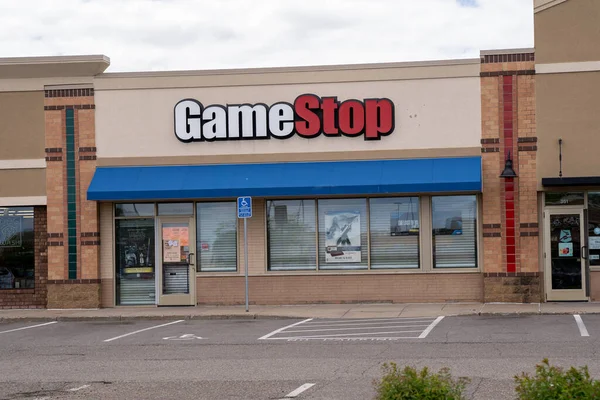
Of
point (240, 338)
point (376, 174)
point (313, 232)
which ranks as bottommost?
point (240, 338)

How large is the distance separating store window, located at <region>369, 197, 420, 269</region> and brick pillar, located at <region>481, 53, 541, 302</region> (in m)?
1.74

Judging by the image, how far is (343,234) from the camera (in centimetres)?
2284

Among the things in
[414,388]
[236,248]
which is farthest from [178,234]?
[414,388]

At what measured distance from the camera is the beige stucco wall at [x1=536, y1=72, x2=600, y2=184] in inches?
840

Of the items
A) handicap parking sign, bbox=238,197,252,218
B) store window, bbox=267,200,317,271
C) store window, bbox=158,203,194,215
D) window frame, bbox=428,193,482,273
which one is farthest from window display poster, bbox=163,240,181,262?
window frame, bbox=428,193,482,273

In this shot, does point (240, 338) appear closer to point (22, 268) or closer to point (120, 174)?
point (120, 174)

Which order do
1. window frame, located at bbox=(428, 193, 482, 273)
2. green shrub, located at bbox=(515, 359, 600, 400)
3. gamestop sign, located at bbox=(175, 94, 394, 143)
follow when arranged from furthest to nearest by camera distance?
1. gamestop sign, located at bbox=(175, 94, 394, 143)
2. window frame, located at bbox=(428, 193, 482, 273)
3. green shrub, located at bbox=(515, 359, 600, 400)

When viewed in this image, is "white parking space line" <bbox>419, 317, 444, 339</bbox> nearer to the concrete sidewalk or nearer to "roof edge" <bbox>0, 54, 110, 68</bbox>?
the concrete sidewalk

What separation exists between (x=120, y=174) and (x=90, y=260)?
7.80ft

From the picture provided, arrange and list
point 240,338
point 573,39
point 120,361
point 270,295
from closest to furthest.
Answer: point 120,361, point 240,338, point 573,39, point 270,295

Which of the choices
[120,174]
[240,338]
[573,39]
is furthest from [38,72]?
[573,39]

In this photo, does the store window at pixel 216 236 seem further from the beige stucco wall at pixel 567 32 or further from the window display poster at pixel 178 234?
Answer: the beige stucco wall at pixel 567 32

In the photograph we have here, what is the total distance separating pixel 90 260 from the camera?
23.4 meters

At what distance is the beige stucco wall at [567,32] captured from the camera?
21.3 meters
